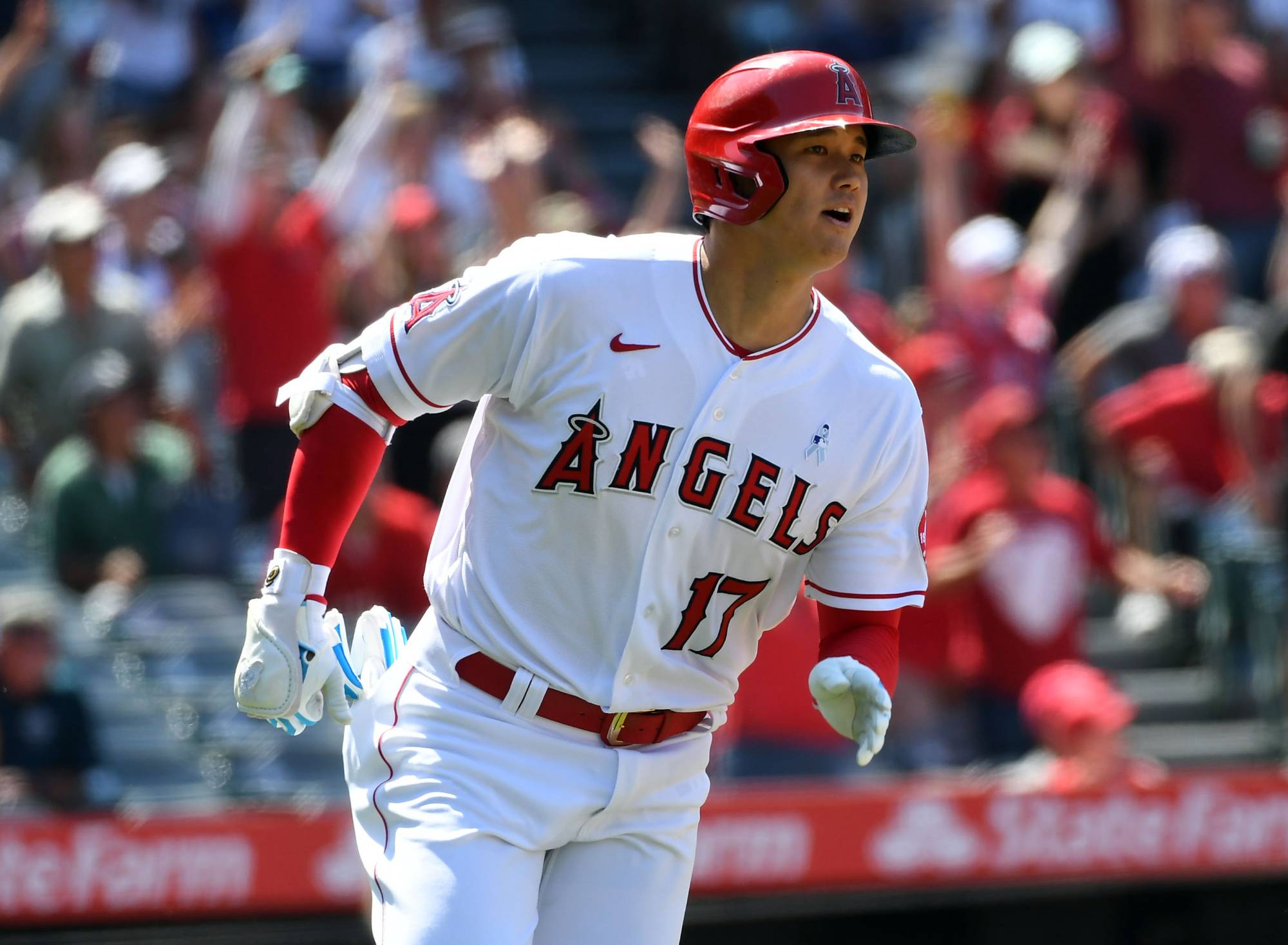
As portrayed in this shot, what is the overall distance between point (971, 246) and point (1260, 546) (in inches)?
62.9

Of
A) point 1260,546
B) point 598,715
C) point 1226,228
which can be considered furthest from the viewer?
point 1226,228

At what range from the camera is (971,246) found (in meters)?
7.54

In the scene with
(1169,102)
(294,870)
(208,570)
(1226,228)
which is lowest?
(294,870)

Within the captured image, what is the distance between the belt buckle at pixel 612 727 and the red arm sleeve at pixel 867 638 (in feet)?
1.18

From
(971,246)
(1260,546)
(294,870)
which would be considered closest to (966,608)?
(1260,546)

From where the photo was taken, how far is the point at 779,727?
622cm

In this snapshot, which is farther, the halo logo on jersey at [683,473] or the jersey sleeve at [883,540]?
the jersey sleeve at [883,540]

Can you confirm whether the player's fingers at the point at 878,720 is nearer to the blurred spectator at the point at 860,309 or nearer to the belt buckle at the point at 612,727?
the belt buckle at the point at 612,727

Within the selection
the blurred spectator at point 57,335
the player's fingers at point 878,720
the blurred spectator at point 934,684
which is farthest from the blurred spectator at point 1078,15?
the player's fingers at point 878,720

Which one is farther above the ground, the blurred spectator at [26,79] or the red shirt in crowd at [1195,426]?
the blurred spectator at [26,79]

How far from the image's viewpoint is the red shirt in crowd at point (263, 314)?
22.2ft

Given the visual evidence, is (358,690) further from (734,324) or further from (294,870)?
(294,870)

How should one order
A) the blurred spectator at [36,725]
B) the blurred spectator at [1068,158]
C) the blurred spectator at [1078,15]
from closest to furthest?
the blurred spectator at [36,725] < the blurred spectator at [1068,158] < the blurred spectator at [1078,15]

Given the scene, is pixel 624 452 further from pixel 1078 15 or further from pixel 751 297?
pixel 1078 15
